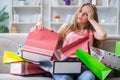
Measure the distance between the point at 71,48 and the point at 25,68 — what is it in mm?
368

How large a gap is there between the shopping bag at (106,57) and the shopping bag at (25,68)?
1.32ft

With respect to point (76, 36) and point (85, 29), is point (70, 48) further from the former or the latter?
point (85, 29)

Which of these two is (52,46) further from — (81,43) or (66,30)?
(66,30)

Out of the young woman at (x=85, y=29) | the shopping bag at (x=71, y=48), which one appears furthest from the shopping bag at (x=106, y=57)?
the young woman at (x=85, y=29)

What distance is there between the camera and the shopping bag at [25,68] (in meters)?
1.93

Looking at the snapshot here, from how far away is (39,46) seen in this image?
6.19ft

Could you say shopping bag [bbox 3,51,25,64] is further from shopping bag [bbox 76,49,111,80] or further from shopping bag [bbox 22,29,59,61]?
shopping bag [bbox 76,49,111,80]

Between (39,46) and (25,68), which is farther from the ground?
(39,46)

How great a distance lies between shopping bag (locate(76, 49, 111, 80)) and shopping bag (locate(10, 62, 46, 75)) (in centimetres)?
35

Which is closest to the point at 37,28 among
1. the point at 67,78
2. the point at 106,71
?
the point at 67,78

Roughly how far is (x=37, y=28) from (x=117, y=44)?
637mm

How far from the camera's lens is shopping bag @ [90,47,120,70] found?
1902mm

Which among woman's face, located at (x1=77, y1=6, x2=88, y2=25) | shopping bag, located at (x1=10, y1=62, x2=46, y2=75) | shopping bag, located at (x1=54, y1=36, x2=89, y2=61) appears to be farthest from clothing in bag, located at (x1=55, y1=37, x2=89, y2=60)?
woman's face, located at (x1=77, y1=6, x2=88, y2=25)

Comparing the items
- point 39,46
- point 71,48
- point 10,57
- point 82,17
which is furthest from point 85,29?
point 10,57
